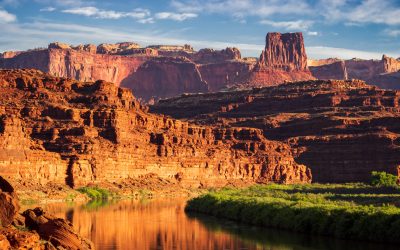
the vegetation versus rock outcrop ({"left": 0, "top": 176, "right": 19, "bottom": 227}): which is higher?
rock outcrop ({"left": 0, "top": 176, "right": 19, "bottom": 227})

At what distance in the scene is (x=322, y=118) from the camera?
6220 inches

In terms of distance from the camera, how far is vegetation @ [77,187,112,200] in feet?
318

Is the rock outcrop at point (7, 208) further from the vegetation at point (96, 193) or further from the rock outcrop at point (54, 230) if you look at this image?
the vegetation at point (96, 193)

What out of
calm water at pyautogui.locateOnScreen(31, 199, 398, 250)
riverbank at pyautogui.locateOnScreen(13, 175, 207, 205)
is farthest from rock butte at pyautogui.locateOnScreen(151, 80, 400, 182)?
calm water at pyautogui.locateOnScreen(31, 199, 398, 250)

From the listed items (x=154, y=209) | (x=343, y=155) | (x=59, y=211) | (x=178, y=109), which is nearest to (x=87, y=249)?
(x=59, y=211)

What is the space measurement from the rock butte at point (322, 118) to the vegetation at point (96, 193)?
49.9m

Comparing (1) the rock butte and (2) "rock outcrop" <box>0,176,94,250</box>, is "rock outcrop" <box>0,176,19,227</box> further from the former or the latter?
(1) the rock butte

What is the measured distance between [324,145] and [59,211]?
81.2 meters

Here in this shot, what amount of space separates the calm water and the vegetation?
19.0 m

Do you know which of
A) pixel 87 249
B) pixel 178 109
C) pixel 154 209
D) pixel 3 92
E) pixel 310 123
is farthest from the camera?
pixel 178 109

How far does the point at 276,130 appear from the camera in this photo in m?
160

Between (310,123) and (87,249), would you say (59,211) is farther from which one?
(310,123)

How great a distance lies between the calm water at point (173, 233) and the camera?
1967 inches

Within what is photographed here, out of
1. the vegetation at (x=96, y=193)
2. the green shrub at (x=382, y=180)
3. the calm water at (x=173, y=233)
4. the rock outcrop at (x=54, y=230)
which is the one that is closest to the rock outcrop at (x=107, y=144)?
the vegetation at (x=96, y=193)
